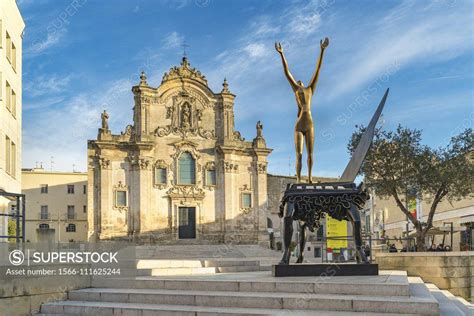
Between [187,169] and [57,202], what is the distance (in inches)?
1088

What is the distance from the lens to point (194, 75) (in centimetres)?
4794

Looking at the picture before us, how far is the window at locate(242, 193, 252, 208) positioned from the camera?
1897 inches

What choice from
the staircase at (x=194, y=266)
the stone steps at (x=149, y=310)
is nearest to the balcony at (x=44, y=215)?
the staircase at (x=194, y=266)

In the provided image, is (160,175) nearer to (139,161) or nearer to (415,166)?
(139,161)

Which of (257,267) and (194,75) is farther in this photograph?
(194,75)

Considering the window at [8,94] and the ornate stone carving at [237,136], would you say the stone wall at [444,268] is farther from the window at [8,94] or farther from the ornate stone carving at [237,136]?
the ornate stone carving at [237,136]

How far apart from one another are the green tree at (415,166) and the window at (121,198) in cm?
2388

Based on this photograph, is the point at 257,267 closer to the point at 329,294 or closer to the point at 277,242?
the point at 329,294

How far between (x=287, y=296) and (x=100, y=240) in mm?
36459

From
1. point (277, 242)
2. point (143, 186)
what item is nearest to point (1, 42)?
point (143, 186)

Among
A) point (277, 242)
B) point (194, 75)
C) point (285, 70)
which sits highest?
point (194, 75)

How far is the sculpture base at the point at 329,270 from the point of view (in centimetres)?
1154

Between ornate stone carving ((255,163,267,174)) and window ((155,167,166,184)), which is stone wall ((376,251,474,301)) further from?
ornate stone carving ((255,163,267,174))

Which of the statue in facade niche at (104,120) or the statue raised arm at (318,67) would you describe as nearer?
the statue raised arm at (318,67)
